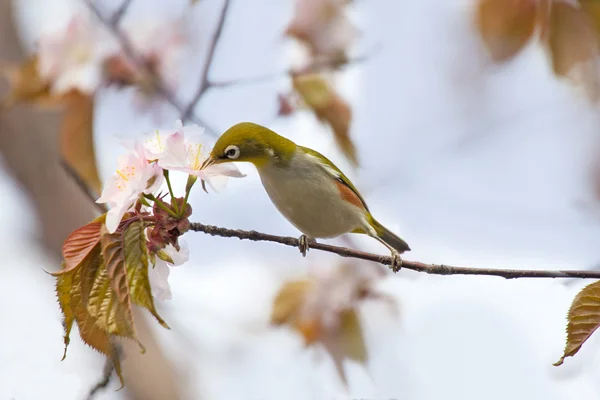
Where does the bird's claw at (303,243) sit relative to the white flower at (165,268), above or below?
above

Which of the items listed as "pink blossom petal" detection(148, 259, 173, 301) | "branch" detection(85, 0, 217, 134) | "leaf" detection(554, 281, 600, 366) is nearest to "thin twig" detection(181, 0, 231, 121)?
"branch" detection(85, 0, 217, 134)

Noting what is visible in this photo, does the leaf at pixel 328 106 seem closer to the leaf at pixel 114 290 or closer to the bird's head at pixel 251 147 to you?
the bird's head at pixel 251 147

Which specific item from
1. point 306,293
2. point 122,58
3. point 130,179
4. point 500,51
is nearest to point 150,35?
point 122,58

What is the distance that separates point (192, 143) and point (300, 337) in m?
1.97

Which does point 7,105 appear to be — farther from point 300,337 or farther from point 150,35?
point 300,337

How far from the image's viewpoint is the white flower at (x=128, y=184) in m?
1.47

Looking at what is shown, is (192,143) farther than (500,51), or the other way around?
(500,51)

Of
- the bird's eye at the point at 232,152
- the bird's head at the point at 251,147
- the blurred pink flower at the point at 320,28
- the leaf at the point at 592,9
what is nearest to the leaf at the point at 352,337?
the bird's head at the point at 251,147

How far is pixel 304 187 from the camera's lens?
7.39ft

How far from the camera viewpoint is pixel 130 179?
153cm

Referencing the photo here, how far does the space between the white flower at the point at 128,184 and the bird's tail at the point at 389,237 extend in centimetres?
117

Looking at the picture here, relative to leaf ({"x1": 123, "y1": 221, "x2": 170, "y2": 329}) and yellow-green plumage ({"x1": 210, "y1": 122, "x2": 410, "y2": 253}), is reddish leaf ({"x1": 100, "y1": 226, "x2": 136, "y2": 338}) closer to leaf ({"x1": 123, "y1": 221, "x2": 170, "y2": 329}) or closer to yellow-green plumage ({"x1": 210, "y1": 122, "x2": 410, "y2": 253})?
leaf ({"x1": 123, "y1": 221, "x2": 170, "y2": 329})

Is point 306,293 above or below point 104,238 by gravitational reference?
below

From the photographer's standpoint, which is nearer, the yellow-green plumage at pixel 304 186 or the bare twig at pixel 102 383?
the bare twig at pixel 102 383
